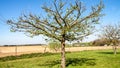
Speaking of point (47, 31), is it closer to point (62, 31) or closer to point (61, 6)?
point (62, 31)

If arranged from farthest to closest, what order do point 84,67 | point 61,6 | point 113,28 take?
point 113,28 < point 84,67 < point 61,6

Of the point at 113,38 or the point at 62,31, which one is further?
the point at 113,38

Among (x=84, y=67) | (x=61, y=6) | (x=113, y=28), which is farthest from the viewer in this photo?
(x=113, y=28)

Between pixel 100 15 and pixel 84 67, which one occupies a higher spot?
pixel 100 15

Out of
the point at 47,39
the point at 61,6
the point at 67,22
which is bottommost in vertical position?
the point at 47,39

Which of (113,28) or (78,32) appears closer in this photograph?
(78,32)

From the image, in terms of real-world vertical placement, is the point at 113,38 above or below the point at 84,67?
above

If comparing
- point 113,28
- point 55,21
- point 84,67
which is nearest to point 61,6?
point 55,21

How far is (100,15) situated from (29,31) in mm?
6999

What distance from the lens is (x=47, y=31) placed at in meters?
19.9

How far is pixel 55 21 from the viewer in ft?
65.6

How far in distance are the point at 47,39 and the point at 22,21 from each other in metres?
2.89

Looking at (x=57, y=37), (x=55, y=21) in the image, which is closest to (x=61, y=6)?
(x=55, y=21)

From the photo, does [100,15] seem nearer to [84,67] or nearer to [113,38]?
[84,67]
